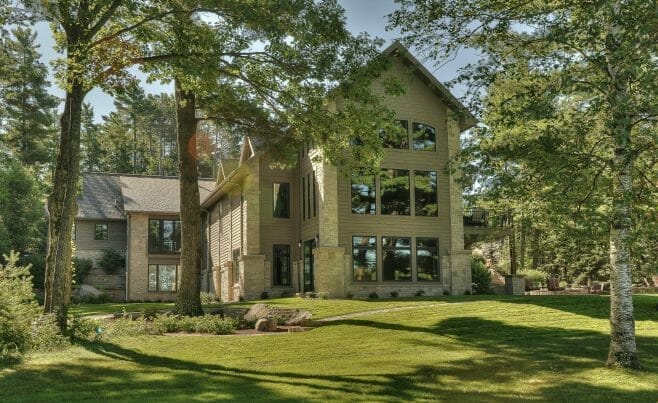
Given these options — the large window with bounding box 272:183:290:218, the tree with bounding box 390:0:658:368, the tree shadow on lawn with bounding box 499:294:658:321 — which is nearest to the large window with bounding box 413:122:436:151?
the large window with bounding box 272:183:290:218

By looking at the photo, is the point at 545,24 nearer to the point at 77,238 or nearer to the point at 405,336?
the point at 405,336

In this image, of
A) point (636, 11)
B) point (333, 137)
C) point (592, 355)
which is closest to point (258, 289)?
point (333, 137)

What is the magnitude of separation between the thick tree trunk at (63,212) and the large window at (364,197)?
13698mm

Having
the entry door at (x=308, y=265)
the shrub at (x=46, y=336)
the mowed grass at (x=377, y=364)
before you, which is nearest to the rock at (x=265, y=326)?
the mowed grass at (x=377, y=364)

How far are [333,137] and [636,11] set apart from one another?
968 cm

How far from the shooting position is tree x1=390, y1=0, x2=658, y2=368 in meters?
8.93

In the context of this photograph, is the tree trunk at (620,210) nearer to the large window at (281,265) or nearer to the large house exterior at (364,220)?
the large house exterior at (364,220)

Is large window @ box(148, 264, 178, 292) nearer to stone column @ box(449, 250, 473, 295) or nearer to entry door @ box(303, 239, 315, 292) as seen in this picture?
entry door @ box(303, 239, 315, 292)

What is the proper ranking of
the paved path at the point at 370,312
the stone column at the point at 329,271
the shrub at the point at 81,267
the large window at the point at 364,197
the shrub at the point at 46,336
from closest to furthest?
the shrub at the point at 46,336
the paved path at the point at 370,312
the stone column at the point at 329,271
the large window at the point at 364,197
the shrub at the point at 81,267

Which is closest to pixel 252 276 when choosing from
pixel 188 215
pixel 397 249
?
pixel 397 249

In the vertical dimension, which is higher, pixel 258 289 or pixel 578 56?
pixel 578 56

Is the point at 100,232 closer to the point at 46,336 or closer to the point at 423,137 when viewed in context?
the point at 423,137

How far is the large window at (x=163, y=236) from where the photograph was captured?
39219mm

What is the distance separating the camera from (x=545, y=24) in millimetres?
10922
